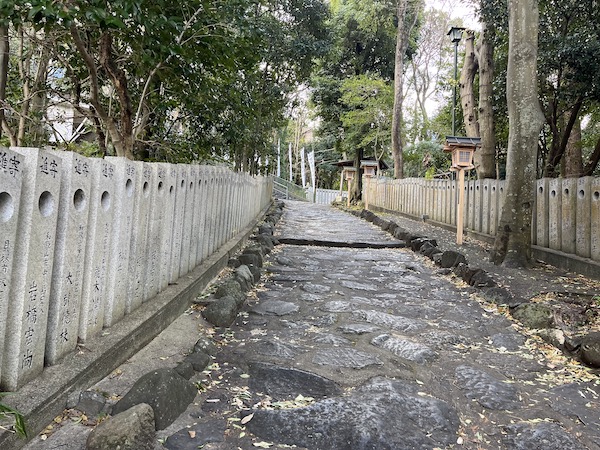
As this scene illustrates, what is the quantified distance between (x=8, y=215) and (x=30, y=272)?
0.31 metres

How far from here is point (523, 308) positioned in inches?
179

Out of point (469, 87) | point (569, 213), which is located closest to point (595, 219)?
point (569, 213)

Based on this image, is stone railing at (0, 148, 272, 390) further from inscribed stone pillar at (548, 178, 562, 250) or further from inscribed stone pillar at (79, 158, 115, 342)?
inscribed stone pillar at (548, 178, 562, 250)

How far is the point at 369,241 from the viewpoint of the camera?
1000cm

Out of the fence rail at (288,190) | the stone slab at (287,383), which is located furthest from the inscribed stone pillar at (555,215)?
the fence rail at (288,190)

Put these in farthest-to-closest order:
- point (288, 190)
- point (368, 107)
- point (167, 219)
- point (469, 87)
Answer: point (288, 190), point (368, 107), point (469, 87), point (167, 219)

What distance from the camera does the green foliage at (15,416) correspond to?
5.63 feet

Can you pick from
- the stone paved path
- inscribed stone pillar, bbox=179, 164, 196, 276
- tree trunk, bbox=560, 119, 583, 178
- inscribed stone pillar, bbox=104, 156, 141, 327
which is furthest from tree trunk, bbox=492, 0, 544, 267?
tree trunk, bbox=560, 119, 583, 178

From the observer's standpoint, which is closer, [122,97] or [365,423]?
[365,423]

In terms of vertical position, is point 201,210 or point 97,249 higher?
point 201,210

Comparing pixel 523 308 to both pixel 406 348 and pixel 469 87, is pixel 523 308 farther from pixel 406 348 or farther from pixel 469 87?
pixel 469 87

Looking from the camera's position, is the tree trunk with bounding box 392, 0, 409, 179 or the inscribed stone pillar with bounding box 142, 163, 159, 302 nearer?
the inscribed stone pillar with bounding box 142, 163, 159, 302

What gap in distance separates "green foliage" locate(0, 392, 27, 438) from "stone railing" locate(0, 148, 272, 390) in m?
0.20

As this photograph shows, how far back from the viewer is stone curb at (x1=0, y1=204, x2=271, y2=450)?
6.78ft
